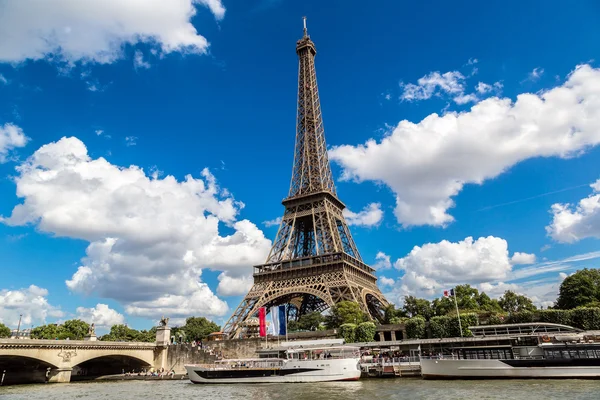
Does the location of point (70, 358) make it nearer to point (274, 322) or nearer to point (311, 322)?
point (274, 322)

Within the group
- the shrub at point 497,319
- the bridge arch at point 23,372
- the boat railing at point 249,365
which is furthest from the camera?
the bridge arch at point 23,372

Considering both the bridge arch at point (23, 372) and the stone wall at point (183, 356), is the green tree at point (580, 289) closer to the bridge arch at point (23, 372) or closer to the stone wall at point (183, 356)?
the stone wall at point (183, 356)

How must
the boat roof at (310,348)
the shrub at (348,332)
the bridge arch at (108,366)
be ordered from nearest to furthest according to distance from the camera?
the boat roof at (310,348) < the shrub at (348,332) < the bridge arch at (108,366)

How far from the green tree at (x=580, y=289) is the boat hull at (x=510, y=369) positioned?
25.7 m

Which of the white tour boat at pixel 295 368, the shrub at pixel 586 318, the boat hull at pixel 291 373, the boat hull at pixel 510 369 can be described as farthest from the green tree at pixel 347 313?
the shrub at pixel 586 318

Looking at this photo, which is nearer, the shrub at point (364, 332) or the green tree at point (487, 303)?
the shrub at point (364, 332)

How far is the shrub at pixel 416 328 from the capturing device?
52.0 metres

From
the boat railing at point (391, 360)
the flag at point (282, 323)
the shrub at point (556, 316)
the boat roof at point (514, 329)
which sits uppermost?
the flag at point (282, 323)

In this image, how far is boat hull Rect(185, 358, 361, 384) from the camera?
38.8 metres

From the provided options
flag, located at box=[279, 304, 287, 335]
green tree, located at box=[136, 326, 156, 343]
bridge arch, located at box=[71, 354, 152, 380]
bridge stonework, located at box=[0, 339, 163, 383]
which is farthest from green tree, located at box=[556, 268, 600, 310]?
green tree, located at box=[136, 326, 156, 343]

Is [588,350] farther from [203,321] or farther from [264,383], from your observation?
[203,321]

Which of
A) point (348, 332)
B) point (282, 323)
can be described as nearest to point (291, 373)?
point (282, 323)

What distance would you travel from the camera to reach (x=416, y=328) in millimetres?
52094

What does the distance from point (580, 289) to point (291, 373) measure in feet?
140
